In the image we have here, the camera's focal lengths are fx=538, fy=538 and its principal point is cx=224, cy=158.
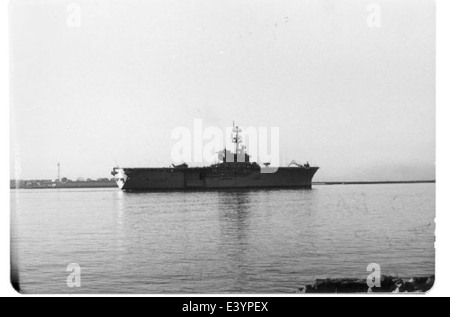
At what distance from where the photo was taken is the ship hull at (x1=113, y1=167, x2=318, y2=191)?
15.2 feet

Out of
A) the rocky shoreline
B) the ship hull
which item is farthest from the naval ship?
the rocky shoreline

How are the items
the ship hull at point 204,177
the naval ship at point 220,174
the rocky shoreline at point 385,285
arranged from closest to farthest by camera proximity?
the rocky shoreline at point 385,285, the naval ship at point 220,174, the ship hull at point 204,177

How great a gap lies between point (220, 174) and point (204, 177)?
40cm

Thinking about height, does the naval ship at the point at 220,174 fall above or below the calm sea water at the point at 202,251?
above

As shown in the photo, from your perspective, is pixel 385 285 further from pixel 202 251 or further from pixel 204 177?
pixel 204 177

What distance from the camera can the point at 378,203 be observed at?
439 centimetres

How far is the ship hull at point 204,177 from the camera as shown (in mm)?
4642

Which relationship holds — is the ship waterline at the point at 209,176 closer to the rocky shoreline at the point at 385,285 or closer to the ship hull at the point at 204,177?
the ship hull at the point at 204,177

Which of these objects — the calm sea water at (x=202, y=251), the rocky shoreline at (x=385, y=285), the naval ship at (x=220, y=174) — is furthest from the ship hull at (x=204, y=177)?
the rocky shoreline at (x=385, y=285)

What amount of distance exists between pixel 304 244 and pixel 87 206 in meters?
1.99

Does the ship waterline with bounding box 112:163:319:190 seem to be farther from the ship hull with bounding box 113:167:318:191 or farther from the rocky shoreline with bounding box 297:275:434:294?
the rocky shoreline with bounding box 297:275:434:294

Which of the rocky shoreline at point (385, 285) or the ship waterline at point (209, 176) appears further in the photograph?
the ship waterline at point (209, 176)

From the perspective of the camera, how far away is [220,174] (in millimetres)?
5027

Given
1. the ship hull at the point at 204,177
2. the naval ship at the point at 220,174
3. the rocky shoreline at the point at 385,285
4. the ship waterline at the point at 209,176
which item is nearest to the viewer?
the rocky shoreline at the point at 385,285
